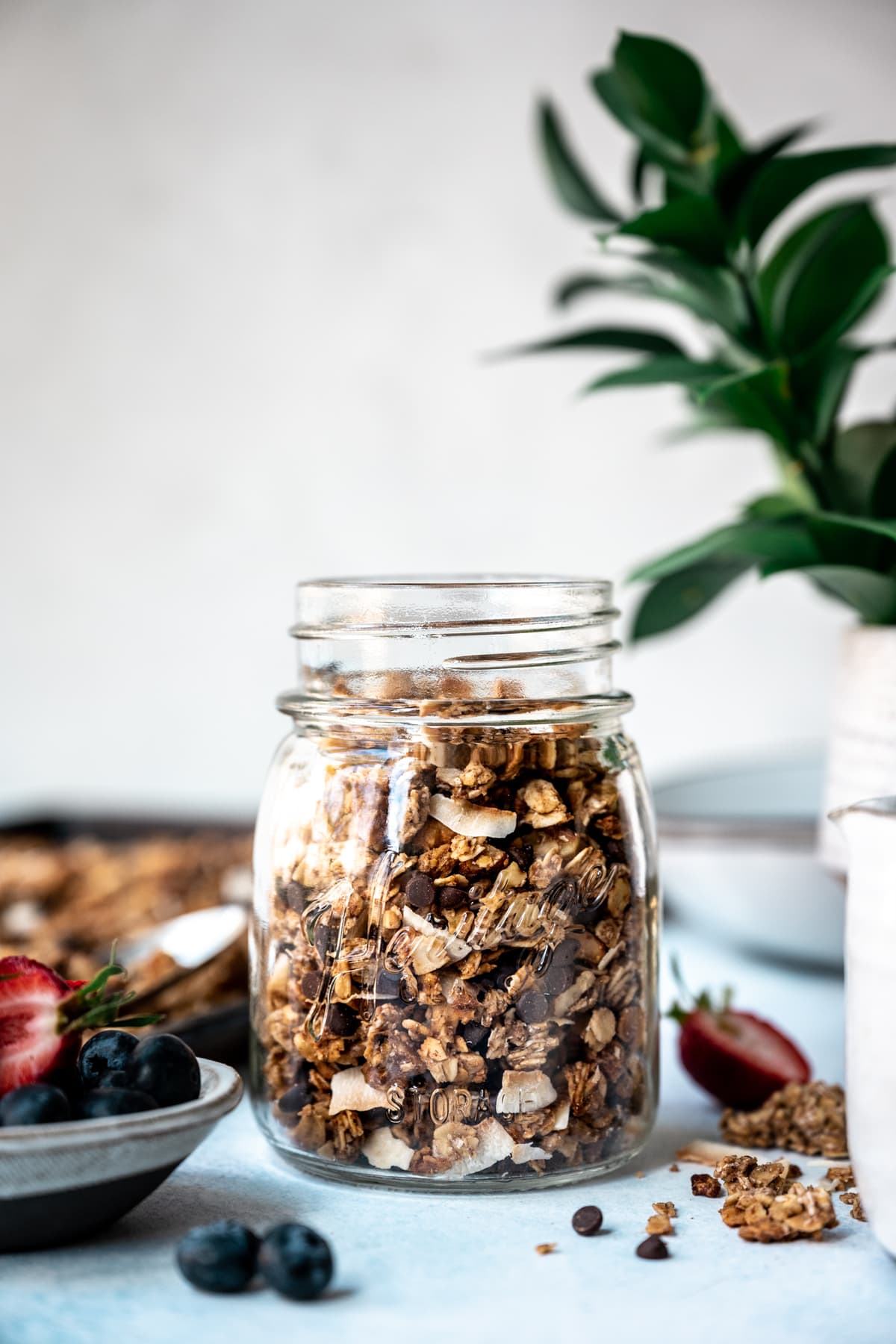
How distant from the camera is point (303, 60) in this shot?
1.82 metres

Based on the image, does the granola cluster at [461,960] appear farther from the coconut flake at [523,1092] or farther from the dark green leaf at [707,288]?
the dark green leaf at [707,288]

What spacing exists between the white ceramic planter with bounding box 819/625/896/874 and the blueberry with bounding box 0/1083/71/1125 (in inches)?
20.0

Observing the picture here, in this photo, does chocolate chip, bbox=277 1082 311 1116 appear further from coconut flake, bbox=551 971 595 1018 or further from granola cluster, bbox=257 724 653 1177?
coconut flake, bbox=551 971 595 1018

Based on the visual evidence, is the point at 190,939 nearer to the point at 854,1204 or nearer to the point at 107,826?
the point at 854,1204

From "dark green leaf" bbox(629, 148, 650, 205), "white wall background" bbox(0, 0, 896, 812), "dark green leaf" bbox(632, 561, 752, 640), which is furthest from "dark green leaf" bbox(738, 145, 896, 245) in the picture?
"white wall background" bbox(0, 0, 896, 812)

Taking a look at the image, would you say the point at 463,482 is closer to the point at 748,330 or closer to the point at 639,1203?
the point at 748,330

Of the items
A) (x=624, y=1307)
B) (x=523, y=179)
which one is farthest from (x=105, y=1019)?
(x=523, y=179)

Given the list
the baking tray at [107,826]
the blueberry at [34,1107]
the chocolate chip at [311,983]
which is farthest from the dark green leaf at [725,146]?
the baking tray at [107,826]

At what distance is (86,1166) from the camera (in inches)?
21.4

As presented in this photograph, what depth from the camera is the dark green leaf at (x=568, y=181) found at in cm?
98

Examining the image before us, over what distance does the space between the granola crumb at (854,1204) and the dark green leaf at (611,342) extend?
606 mm

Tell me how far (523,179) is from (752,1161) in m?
1.48

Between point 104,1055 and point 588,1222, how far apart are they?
0.81 feet

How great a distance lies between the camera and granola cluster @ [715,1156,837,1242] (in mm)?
603
